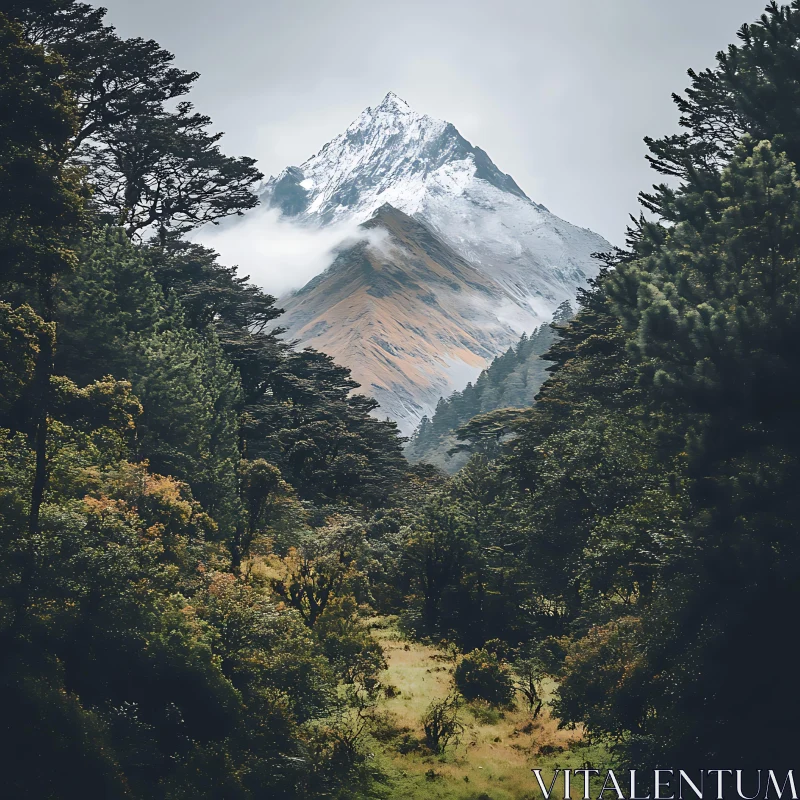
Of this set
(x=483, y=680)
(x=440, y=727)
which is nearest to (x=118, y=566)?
(x=440, y=727)

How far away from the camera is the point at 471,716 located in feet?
75.3

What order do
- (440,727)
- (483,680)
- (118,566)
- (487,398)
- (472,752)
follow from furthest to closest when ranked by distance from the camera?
(487,398), (483,680), (440,727), (472,752), (118,566)

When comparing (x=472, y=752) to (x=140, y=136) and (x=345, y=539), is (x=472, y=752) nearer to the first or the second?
(x=345, y=539)

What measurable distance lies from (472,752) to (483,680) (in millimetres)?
5421

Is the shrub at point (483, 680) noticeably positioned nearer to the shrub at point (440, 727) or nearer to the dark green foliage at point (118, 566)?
the shrub at point (440, 727)

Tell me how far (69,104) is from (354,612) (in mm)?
18010

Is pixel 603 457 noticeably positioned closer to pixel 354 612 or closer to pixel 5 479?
pixel 354 612

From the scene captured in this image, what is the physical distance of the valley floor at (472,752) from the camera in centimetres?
1745

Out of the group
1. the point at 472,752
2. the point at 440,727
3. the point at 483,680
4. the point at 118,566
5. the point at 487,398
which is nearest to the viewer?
the point at 118,566

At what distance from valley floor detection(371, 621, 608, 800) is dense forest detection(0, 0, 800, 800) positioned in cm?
42

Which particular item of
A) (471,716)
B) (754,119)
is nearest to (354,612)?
(471,716)

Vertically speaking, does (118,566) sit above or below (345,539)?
below

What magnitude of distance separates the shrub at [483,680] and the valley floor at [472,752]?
1.79 ft

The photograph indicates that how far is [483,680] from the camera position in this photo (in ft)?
82.5
